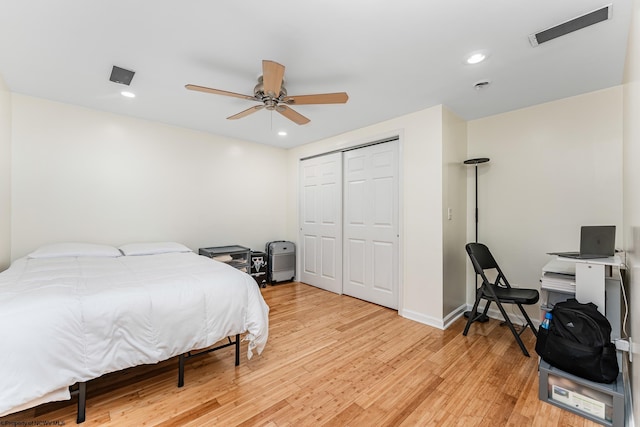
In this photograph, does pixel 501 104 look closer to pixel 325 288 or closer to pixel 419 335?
pixel 419 335

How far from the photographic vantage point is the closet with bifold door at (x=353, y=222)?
344 centimetres

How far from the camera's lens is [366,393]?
71.8 inches

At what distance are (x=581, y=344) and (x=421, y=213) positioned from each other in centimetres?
167

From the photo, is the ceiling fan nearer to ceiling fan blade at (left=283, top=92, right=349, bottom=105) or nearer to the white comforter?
ceiling fan blade at (left=283, top=92, right=349, bottom=105)

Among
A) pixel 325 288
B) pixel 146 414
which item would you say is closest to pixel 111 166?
pixel 146 414

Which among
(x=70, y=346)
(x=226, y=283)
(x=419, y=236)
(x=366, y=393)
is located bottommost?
(x=366, y=393)

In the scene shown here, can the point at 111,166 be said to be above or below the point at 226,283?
above

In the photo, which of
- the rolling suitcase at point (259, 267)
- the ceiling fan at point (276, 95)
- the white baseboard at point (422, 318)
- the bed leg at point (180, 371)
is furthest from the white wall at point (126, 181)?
the white baseboard at point (422, 318)

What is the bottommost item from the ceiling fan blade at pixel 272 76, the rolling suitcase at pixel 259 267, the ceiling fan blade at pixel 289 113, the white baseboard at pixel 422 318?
the white baseboard at pixel 422 318

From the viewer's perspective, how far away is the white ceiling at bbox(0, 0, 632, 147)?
5.19 feet

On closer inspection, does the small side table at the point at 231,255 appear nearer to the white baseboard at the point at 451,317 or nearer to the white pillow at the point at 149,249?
the white pillow at the point at 149,249

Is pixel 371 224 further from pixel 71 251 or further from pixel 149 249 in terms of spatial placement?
pixel 71 251

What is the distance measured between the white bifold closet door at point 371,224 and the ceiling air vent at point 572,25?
1.70 metres

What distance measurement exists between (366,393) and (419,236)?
1.78 metres
